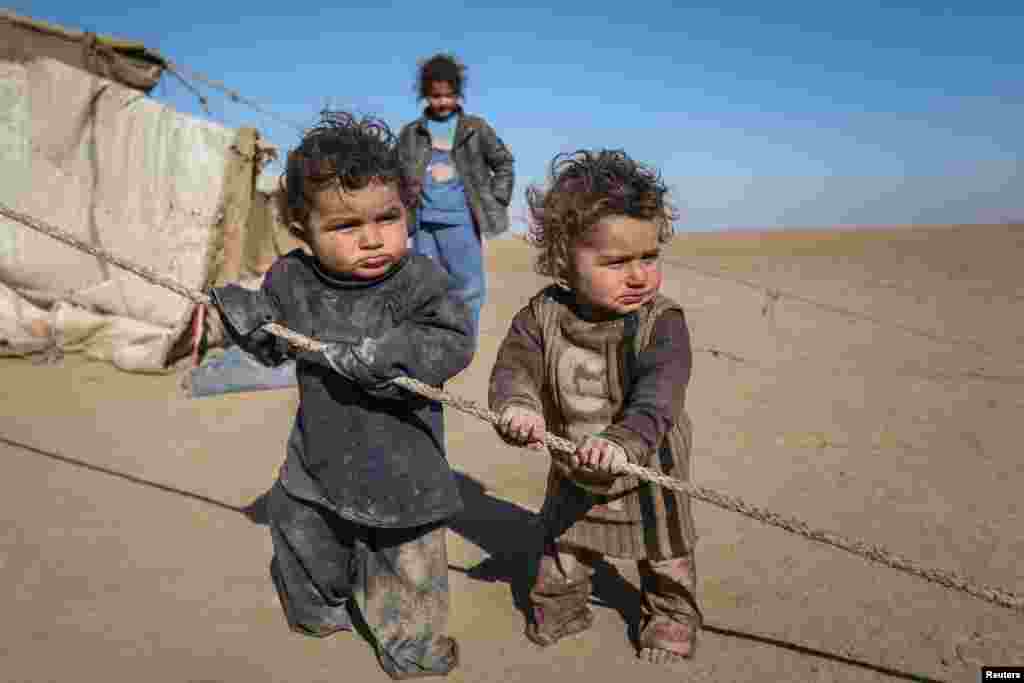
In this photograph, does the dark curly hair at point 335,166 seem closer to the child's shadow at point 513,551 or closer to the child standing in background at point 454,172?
the child's shadow at point 513,551

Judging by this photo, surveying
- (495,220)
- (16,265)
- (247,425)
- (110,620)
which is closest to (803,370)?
(495,220)

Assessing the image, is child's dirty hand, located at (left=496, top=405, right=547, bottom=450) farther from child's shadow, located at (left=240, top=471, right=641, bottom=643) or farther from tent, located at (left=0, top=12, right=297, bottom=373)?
tent, located at (left=0, top=12, right=297, bottom=373)

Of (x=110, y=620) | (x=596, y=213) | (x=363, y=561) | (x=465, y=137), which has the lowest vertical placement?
(x=110, y=620)

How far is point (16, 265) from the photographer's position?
19.1ft

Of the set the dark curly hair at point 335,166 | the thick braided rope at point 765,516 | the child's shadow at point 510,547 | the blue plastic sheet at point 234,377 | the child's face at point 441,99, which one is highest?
the child's face at point 441,99

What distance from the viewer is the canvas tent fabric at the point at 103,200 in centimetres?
578

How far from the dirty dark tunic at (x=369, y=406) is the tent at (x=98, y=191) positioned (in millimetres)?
4022

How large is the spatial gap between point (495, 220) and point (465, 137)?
1.86 feet

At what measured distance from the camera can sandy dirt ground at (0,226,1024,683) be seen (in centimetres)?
226

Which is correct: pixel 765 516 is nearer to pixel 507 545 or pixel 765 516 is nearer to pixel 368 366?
pixel 368 366

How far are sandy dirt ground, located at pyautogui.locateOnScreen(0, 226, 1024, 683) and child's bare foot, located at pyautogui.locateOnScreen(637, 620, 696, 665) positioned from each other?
2.1 inches

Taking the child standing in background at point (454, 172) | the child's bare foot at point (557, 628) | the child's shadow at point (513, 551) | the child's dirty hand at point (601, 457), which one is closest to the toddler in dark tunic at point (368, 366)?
the child's bare foot at point (557, 628)

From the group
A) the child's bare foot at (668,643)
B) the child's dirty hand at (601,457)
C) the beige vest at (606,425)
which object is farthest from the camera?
the child's bare foot at (668,643)

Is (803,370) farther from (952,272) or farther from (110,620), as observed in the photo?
(952,272)
